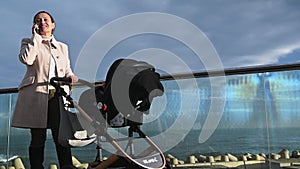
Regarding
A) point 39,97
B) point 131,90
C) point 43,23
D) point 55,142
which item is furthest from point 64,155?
point 43,23

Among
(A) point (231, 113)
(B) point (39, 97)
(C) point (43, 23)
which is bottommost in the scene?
(A) point (231, 113)

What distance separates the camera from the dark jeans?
2.08 m

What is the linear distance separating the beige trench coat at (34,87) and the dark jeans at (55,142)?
1.3 inches

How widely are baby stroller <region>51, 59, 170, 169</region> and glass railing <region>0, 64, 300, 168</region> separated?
3.51 ft

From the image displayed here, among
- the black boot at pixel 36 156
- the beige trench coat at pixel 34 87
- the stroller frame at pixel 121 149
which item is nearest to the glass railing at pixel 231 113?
the black boot at pixel 36 156

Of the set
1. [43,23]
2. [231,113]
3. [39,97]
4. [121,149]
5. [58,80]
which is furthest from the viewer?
[231,113]

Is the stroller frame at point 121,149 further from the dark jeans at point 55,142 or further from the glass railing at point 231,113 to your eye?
the glass railing at point 231,113

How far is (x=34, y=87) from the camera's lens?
6.87 feet

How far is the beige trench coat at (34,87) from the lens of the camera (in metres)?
2.07

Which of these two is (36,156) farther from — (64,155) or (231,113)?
(231,113)

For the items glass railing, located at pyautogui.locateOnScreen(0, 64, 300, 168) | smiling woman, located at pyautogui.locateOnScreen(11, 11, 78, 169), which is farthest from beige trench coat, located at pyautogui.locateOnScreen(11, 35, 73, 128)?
glass railing, located at pyautogui.locateOnScreen(0, 64, 300, 168)

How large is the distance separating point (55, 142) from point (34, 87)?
322mm

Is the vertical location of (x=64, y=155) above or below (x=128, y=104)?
below

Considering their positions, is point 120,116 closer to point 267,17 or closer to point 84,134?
point 84,134
